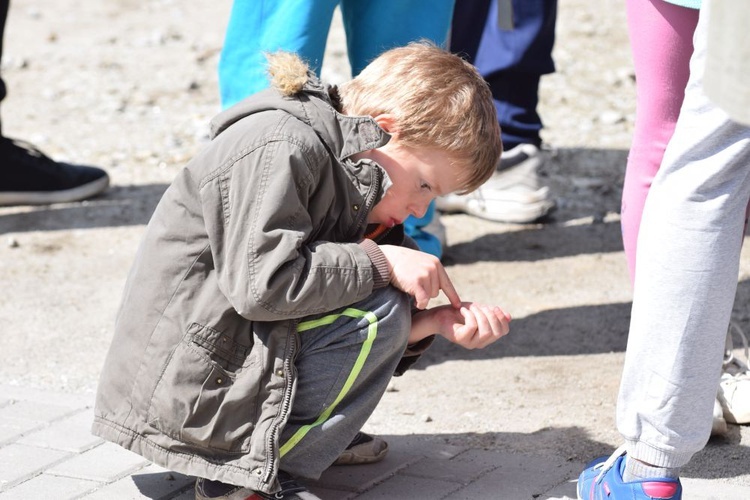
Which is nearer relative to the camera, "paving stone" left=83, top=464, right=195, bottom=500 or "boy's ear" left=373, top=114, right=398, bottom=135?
"boy's ear" left=373, top=114, right=398, bottom=135

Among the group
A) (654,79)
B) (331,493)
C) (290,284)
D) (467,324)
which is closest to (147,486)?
(331,493)

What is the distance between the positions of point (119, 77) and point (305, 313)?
4867 mm

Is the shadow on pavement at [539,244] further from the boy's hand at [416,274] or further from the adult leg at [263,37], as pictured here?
the boy's hand at [416,274]

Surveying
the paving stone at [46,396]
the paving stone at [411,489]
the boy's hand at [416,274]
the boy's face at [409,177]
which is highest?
the boy's face at [409,177]

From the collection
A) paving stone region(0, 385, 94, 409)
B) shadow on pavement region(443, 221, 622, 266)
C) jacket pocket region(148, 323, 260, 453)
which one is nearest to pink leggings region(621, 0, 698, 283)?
jacket pocket region(148, 323, 260, 453)

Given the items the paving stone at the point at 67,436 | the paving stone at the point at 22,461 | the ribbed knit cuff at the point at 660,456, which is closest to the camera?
the ribbed knit cuff at the point at 660,456

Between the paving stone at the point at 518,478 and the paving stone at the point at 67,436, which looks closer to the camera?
the paving stone at the point at 518,478

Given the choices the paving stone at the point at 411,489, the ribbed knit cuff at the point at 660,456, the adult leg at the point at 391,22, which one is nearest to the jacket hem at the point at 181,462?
the paving stone at the point at 411,489

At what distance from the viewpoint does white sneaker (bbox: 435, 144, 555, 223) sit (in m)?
4.41

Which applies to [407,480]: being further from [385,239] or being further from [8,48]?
[8,48]

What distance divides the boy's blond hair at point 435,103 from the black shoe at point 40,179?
2703 mm

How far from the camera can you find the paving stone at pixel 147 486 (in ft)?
7.70

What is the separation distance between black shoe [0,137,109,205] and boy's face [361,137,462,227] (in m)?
2.76

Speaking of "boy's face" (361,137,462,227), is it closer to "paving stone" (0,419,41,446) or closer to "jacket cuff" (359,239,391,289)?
"jacket cuff" (359,239,391,289)
